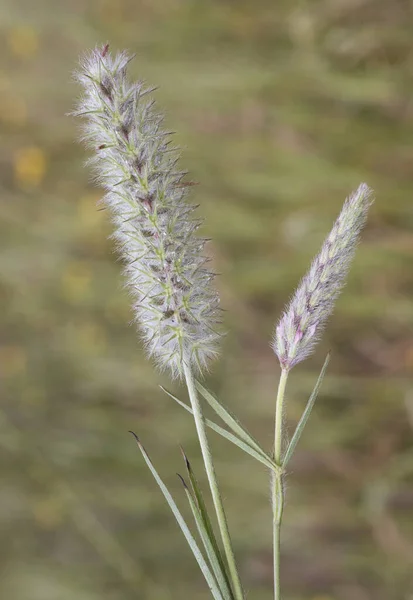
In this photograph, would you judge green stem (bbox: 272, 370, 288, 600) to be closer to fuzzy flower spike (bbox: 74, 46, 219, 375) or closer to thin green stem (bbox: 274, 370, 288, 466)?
thin green stem (bbox: 274, 370, 288, 466)

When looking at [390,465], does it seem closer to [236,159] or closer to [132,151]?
[236,159]

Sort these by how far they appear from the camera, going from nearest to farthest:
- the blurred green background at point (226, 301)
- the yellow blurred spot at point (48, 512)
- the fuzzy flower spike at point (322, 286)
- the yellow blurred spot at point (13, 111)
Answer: the fuzzy flower spike at point (322, 286) → the blurred green background at point (226, 301) → the yellow blurred spot at point (48, 512) → the yellow blurred spot at point (13, 111)

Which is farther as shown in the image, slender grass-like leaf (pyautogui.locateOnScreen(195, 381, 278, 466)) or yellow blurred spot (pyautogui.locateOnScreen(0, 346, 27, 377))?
yellow blurred spot (pyautogui.locateOnScreen(0, 346, 27, 377))

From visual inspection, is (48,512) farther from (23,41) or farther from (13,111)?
(23,41)

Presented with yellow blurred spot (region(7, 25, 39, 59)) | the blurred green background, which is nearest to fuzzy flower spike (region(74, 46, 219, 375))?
the blurred green background

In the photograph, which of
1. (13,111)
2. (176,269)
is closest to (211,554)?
(176,269)

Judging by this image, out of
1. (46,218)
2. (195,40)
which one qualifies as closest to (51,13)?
(195,40)

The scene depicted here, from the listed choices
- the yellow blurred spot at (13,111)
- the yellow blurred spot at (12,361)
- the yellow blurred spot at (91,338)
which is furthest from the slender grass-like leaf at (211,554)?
the yellow blurred spot at (13,111)

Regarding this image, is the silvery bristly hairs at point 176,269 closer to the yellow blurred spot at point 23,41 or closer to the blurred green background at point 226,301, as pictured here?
the blurred green background at point 226,301
